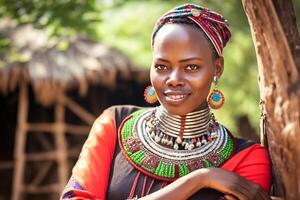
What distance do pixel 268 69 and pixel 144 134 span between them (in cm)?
75

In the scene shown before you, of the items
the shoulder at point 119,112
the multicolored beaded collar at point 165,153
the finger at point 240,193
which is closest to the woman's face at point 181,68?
the multicolored beaded collar at point 165,153

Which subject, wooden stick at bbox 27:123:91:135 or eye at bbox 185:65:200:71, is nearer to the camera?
eye at bbox 185:65:200:71

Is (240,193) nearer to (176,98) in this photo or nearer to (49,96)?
(176,98)

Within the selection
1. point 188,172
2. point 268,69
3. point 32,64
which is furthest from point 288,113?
point 32,64

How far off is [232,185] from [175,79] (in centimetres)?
52

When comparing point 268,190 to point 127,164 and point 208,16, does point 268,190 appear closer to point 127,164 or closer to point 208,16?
point 127,164

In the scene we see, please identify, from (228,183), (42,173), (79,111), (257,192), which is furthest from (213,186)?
(42,173)

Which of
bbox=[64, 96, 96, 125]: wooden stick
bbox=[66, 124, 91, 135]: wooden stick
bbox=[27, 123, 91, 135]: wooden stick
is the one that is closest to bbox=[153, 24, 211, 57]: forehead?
bbox=[27, 123, 91, 135]: wooden stick

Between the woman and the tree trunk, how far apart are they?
0.61 ft

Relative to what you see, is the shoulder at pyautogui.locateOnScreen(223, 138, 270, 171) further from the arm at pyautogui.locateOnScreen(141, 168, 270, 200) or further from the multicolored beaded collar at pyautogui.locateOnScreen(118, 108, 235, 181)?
the arm at pyautogui.locateOnScreen(141, 168, 270, 200)

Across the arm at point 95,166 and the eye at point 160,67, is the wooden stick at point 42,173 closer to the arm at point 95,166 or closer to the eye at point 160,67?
the arm at point 95,166

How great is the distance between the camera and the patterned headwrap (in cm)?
248

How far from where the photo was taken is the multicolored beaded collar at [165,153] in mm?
2494

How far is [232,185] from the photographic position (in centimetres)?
224
